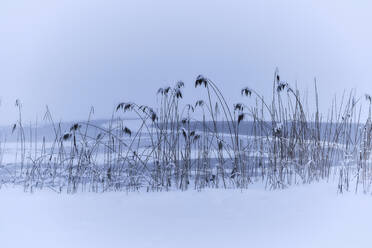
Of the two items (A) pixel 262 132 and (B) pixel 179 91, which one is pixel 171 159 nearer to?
(B) pixel 179 91

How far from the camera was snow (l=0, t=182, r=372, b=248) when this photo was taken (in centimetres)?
215

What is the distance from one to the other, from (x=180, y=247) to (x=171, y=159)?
1.41m

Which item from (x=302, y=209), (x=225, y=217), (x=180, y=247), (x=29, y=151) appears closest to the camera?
(x=180, y=247)

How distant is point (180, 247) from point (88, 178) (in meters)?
1.70

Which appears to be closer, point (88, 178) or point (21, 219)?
point (21, 219)

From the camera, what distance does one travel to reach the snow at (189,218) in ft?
7.07

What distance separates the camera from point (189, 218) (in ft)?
7.83

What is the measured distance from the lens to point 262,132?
3678mm

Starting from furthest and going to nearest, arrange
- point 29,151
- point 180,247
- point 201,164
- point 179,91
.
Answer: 1. point 29,151
2. point 201,164
3. point 179,91
4. point 180,247

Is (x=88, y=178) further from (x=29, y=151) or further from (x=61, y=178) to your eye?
(x=29, y=151)

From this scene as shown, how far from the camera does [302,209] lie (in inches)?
101

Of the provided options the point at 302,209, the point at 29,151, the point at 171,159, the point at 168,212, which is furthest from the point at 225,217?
the point at 29,151

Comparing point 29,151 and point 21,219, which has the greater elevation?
point 29,151

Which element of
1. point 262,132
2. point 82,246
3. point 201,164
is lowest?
point 82,246
